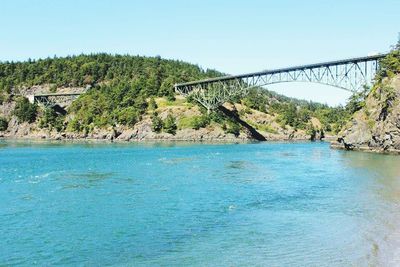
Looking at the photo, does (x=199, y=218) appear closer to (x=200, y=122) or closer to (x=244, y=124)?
(x=200, y=122)

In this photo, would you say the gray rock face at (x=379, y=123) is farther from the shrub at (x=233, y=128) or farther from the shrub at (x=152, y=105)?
the shrub at (x=152, y=105)

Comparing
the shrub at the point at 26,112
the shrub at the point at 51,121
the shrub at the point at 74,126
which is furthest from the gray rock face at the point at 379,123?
the shrub at the point at 26,112

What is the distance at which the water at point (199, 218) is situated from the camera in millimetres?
22938

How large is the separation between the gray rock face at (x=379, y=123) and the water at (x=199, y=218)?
31.5m

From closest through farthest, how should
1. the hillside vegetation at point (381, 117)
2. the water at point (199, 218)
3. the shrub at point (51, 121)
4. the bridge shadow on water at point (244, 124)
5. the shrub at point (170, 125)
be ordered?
the water at point (199, 218), the hillside vegetation at point (381, 117), the shrub at point (170, 125), the bridge shadow on water at point (244, 124), the shrub at point (51, 121)

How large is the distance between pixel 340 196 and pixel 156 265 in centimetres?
2265

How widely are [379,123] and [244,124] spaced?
78.4 metres

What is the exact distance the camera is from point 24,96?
192000 mm

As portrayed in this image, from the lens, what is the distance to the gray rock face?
84713 mm

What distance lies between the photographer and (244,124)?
16438 cm

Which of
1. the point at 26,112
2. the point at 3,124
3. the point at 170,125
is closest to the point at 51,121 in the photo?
the point at 26,112

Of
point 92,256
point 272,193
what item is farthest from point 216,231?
point 272,193

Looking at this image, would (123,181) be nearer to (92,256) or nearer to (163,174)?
(163,174)

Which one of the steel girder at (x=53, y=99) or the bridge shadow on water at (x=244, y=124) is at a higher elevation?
the steel girder at (x=53, y=99)
